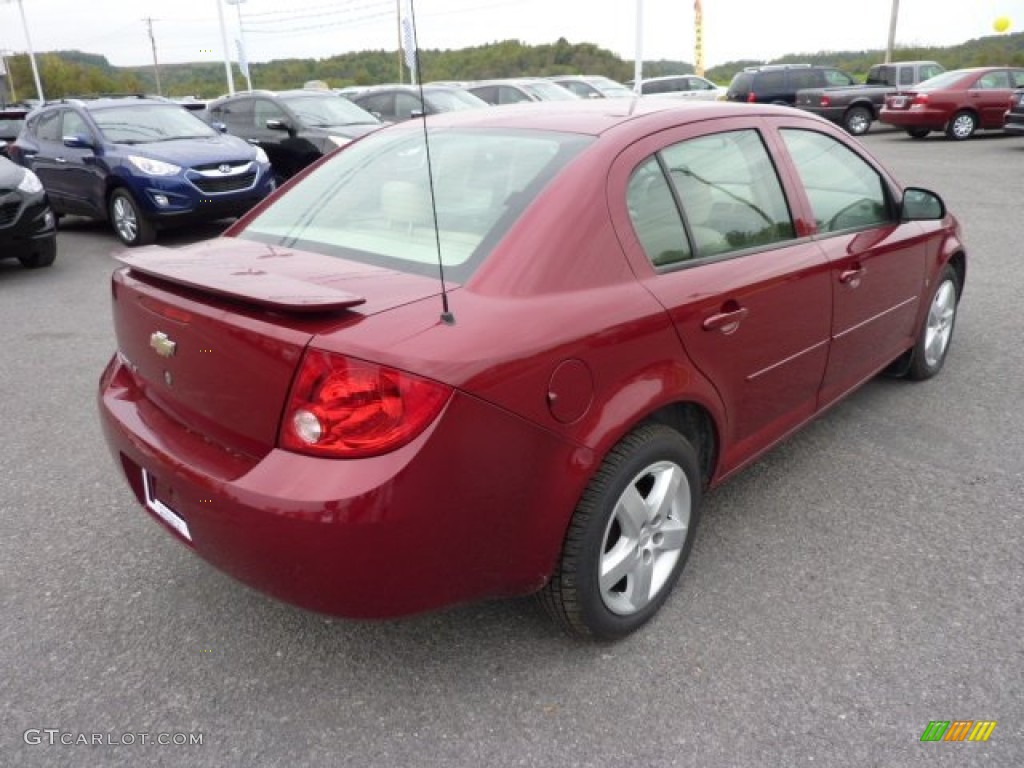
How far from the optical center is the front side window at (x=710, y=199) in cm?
253

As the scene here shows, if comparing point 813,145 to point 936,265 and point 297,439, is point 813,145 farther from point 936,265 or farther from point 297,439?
point 297,439

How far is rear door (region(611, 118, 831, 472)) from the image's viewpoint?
250cm

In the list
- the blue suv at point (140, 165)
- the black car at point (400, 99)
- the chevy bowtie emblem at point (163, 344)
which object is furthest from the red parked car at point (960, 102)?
the chevy bowtie emblem at point (163, 344)

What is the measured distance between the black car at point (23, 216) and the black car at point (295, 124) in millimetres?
3645

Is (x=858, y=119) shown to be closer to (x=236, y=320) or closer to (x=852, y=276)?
(x=852, y=276)

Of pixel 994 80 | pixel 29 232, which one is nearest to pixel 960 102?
pixel 994 80

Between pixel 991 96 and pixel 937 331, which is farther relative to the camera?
pixel 991 96

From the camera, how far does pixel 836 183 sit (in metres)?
3.44

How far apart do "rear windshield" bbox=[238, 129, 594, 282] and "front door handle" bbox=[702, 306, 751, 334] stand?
2.17 ft

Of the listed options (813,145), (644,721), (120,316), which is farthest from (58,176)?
(644,721)

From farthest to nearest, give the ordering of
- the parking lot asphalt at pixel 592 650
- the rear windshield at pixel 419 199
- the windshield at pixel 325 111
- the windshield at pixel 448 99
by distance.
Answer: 1. the windshield at pixel 448 99
2. the windshield at pixel 325 111
3. the rear windshield at pixel 419 199
4. the parking lot asphalt at pixel 592 650

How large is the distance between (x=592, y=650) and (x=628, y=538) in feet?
1.19

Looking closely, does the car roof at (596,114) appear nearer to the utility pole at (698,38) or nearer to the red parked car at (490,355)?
the red parked car at (490,355)

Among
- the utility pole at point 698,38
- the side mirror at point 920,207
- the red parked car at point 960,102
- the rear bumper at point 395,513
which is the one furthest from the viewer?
→ the utility pole at point 698,38
